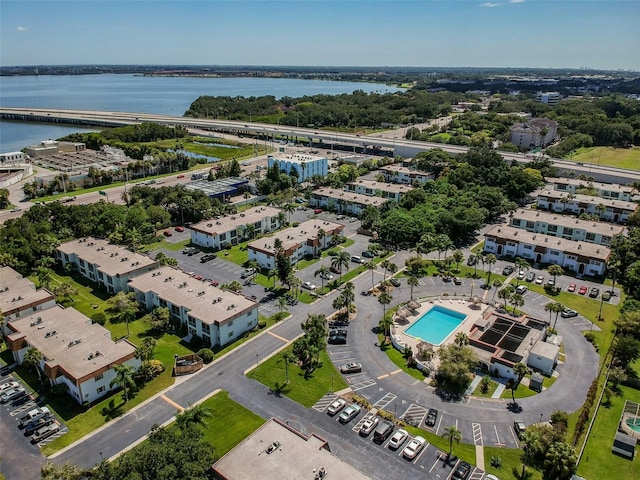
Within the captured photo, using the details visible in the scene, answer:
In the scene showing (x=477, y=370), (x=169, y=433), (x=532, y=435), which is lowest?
(x=477, y=370)

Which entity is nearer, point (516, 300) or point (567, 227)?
point (516, 300)

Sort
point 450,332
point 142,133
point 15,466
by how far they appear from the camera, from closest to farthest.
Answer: point 15,466 → point 450,332 → point 142,133

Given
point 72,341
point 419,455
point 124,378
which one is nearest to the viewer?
point 419,455

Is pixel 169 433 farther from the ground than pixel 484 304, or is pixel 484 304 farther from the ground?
pixel 169 433

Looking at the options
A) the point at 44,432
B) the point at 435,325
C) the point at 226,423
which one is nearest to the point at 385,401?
the point at 226,423

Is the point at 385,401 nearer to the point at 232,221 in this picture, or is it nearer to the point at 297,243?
the point at 297,243

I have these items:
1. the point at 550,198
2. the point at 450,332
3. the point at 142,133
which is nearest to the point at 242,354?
the point at 450,332

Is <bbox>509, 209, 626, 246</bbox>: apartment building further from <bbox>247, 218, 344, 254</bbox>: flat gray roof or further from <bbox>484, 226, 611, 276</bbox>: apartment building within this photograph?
<bbox>247, 218, 344, 254</bbox>: flat gray roof

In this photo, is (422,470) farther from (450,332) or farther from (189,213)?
(189,213)
